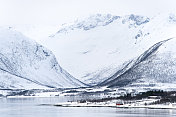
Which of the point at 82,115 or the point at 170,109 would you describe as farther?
the point at 170,109

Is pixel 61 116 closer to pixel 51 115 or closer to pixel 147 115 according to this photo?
pixel 51 115

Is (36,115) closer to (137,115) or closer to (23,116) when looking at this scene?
(23,116)

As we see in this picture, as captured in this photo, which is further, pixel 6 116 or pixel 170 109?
pixel 170 109

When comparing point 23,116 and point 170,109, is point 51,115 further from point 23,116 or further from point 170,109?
point 170,109

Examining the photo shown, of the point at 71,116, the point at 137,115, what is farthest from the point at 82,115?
the point at 137,115

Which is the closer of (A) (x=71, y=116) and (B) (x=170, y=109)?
(A) (x=71, y=116)

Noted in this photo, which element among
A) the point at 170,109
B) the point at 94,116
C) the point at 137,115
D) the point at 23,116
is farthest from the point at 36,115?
the point at 170,109

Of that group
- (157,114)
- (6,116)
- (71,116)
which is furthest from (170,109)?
(6,116)
